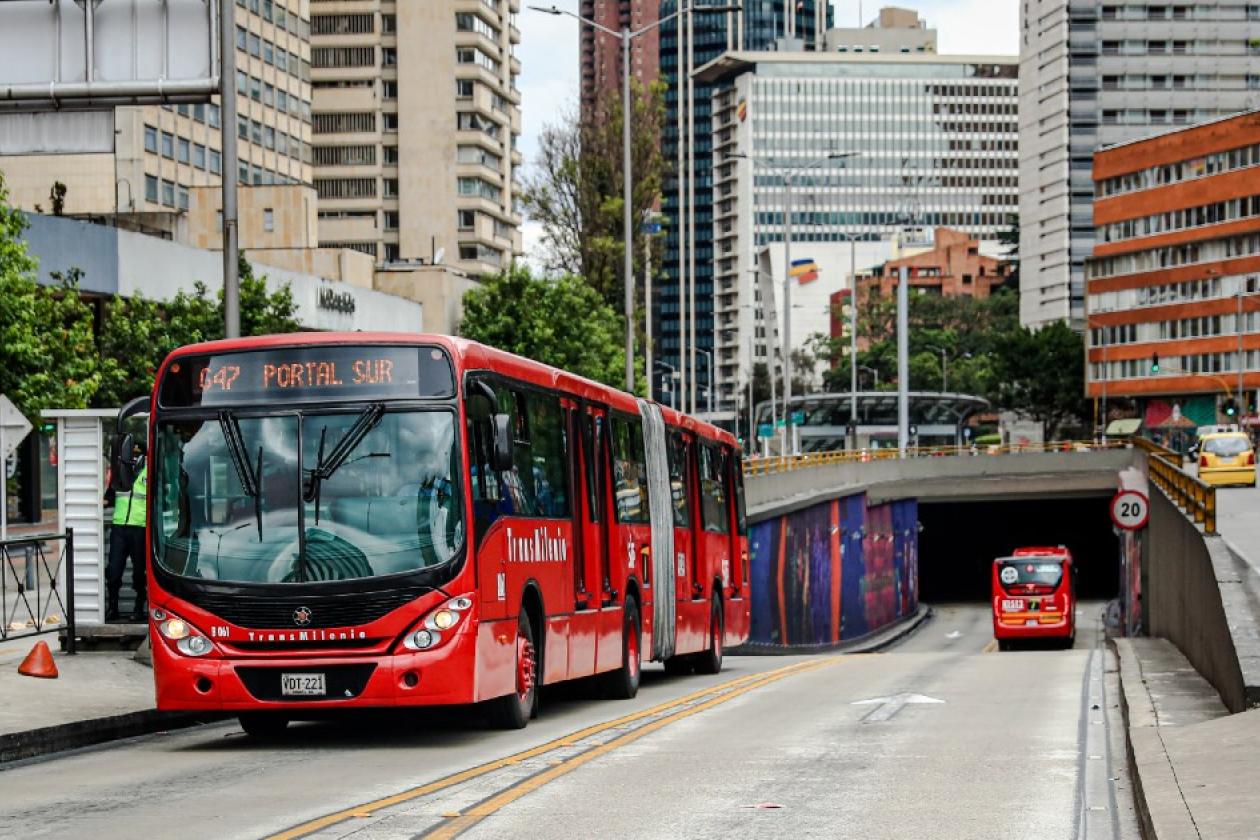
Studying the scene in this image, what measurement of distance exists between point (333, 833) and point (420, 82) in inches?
4663

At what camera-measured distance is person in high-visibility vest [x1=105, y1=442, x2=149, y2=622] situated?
2069 cm

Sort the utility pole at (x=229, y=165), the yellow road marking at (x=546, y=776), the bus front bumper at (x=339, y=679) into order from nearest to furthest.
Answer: the yellow road marking at (x=546, y=776) < the bus front bumper at (x=339, y=679) < the utility pole at (x=229, y=165)

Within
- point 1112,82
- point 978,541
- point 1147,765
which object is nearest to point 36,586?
point 1147,765

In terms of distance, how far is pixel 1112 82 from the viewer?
171125mm

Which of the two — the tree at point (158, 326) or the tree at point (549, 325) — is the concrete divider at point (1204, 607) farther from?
the tree at point (549, 325)

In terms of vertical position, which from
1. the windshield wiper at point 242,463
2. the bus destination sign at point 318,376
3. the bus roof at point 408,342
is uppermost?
the bus roof at point 408,342

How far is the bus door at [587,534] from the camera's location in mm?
18750

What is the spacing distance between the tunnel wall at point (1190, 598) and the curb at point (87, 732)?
8800 millimetres

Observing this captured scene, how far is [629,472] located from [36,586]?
6.19m

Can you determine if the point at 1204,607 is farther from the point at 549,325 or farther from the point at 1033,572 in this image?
the point at 549,325

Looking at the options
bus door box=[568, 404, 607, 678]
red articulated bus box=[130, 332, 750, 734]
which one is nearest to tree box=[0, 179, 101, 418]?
bus door box=[568, 404, 607, 678]

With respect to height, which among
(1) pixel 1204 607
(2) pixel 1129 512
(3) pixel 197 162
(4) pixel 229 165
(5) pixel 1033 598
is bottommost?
(5) pixel 1033 598

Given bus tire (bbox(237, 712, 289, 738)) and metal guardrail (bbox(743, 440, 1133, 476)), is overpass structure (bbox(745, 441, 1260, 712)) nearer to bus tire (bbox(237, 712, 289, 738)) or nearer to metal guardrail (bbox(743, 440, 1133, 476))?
metal guardrail (bbox(743, 440, 1133, 476))

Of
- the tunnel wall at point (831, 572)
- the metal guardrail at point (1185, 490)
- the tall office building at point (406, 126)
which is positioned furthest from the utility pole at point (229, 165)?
the tall office building at point (406, 126)
